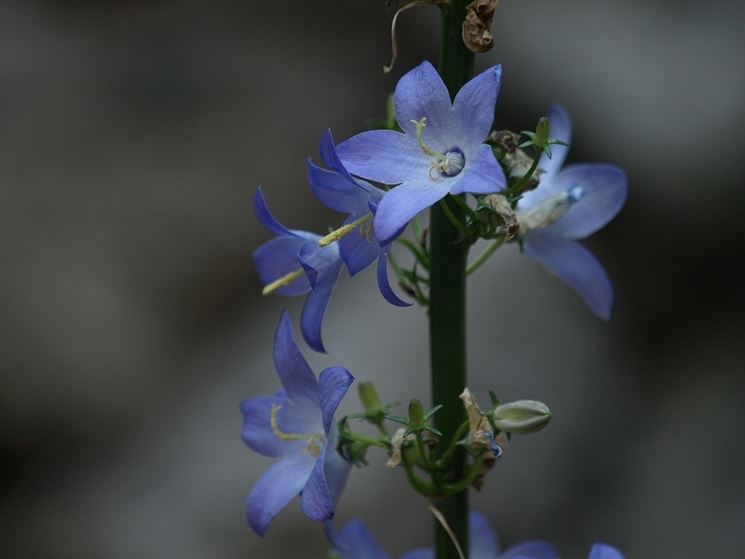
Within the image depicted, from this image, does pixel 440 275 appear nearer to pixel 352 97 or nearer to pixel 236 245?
pixel 236 245

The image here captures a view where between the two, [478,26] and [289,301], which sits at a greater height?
[478,26]

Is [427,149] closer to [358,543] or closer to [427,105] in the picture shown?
[427,105]

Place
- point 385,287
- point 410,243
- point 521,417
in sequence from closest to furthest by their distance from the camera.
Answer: point 385,287 → point 521,417 → point 410,243

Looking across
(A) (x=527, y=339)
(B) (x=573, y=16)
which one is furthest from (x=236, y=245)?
(B) (x=573, y=16)

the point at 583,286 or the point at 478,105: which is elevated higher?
the point at 478,105

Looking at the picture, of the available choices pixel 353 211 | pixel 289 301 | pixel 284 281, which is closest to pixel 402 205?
pixel 353 211

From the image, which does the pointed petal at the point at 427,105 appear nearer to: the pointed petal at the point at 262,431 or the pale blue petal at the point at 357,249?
the pale blue petal at the point at 357,249

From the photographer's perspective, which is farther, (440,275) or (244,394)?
(244,394)
